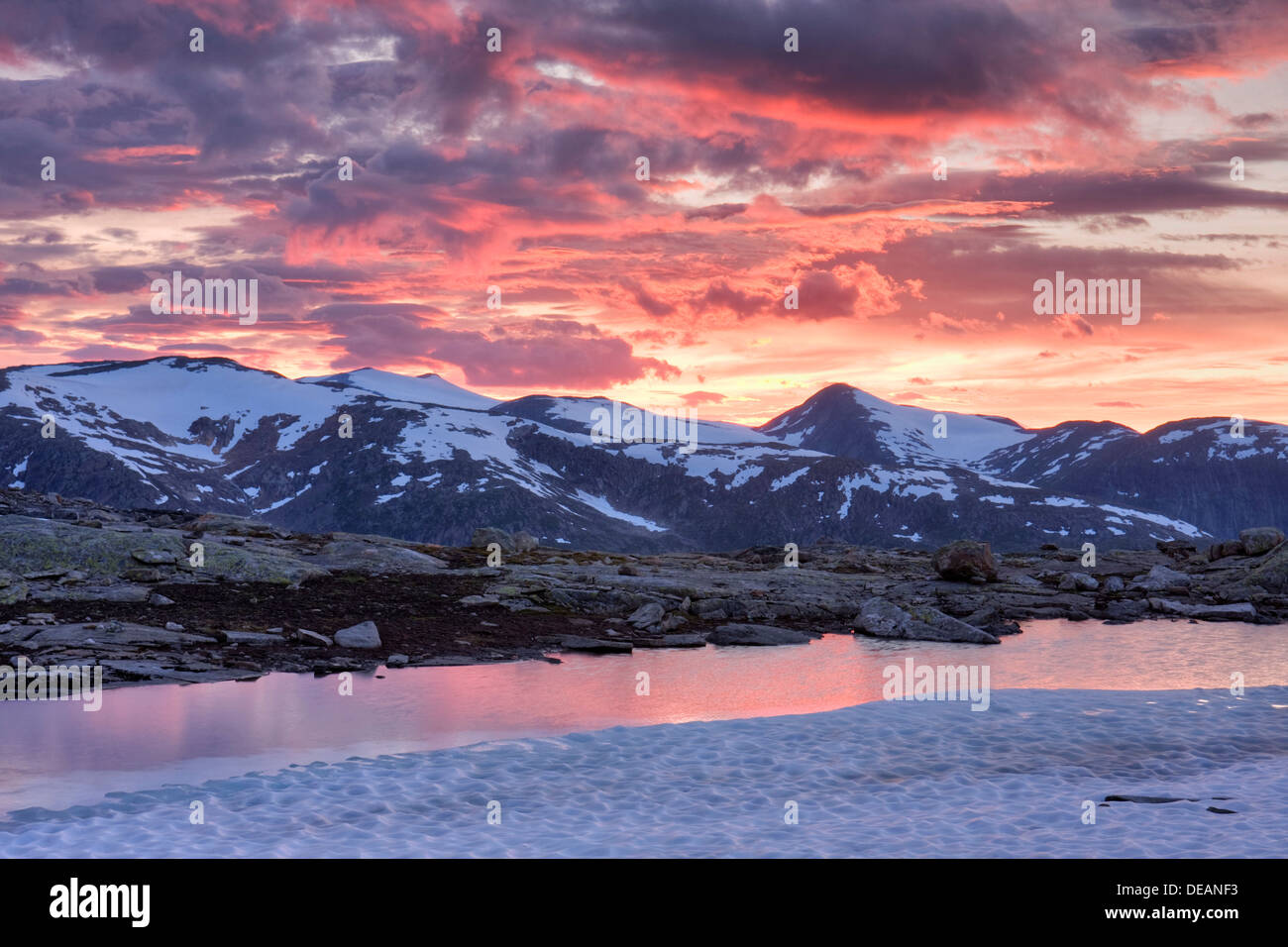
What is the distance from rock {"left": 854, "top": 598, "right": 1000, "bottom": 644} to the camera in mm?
42062

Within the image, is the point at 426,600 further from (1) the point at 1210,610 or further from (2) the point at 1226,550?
(2) the point at 1226,550

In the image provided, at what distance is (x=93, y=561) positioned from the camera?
41.4 metres

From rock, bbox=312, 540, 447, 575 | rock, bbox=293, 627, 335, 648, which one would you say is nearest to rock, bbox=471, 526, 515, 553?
rock, bbox=312, 540, 447, 575

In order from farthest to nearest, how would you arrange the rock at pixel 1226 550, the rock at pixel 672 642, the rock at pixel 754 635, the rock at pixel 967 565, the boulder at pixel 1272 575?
the rock at pixel 1226 550, the rock at pixel 967 565, the boulder at pixel 1272 575, the rock at pixel 754 635, the rock at pixel 672 642

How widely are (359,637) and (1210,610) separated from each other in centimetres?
4074

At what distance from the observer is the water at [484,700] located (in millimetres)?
20562

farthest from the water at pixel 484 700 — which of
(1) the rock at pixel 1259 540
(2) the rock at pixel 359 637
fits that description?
(1) the rock at pixel 1259 540

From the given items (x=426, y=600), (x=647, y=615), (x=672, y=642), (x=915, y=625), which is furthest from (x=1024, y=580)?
(x=426, y=600)

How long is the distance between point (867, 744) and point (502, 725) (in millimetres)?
8400

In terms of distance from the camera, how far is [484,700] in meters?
27.4

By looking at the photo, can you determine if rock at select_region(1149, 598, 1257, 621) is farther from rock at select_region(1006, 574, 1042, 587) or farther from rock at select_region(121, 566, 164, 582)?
rock at select_region(121, 566, 164, 582)

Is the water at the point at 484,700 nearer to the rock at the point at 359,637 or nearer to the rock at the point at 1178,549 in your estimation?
the rock at the point at 359,637

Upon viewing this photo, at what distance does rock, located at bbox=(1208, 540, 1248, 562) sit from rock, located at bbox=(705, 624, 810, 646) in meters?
48.4

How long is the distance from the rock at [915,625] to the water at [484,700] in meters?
1.29
